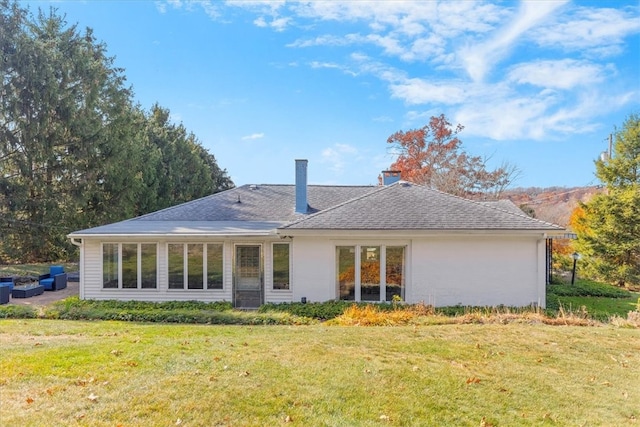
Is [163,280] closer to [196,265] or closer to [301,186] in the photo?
[196,265]

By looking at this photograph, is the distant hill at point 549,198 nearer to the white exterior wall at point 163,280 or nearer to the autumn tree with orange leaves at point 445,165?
the autumn tree with orange leaves at point 445,165

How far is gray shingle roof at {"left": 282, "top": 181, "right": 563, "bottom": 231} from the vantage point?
1252 centimetres

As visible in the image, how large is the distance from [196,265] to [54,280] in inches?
311

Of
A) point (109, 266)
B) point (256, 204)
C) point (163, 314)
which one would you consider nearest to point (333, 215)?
point (256, 204)

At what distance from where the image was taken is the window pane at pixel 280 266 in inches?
524

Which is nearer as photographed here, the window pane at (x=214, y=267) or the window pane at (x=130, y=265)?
the window pane at (x=214, y=267)

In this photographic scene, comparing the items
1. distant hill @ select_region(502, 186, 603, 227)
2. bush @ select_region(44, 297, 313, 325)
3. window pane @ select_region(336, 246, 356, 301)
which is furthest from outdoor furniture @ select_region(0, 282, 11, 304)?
distant hill @ select_region(502, 186, 603, 227)

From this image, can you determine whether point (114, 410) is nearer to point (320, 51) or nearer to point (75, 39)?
point (320, 51)

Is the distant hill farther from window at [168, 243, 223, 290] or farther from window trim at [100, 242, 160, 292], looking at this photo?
window trim at [100, 242, 160, 292]

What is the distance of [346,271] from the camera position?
1306 cm

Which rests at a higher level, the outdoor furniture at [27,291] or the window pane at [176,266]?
the window pane at [176,266]

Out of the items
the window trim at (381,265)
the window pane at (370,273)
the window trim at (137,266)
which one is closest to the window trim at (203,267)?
the window trim at (137,266)

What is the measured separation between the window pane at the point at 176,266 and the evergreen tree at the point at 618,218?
20.5 meters

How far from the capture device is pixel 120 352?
22.0 ft
